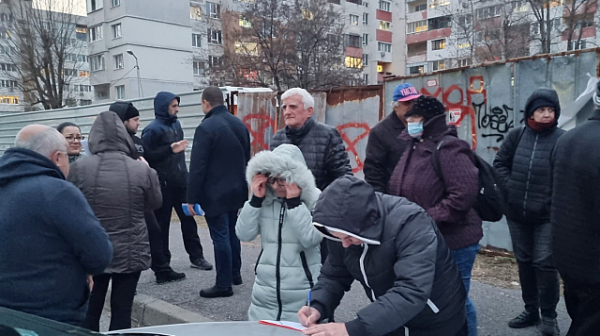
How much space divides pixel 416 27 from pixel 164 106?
5633cm

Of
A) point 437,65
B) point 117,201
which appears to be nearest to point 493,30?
point 437,65

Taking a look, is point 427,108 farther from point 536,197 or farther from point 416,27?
point 416,27

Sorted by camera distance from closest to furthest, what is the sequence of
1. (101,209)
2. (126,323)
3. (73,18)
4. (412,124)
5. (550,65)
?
(412,124) → (101,209) → (126,323) → (550,65) → (73,18)

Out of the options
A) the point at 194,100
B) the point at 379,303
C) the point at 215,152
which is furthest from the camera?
the point at 194,100

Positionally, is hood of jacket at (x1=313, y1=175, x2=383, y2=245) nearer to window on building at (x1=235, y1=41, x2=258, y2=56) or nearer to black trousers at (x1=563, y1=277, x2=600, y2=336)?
black trousers at (x1=563, y1=277, x2=600, y2=336)

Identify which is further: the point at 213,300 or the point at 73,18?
the point at 73,18

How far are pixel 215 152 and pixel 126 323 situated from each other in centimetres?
180

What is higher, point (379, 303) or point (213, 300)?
point (379, 303)

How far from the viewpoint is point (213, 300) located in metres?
4.93

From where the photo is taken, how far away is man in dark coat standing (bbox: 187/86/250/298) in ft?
15.8

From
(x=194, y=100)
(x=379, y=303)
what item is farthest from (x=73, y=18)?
(x=379, y=303)

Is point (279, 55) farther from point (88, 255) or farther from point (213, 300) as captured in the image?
point (88, 255)

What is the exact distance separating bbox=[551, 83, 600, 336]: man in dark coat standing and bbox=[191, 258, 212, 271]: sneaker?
4200mm

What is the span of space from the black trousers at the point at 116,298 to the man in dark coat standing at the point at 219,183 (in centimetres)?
121
